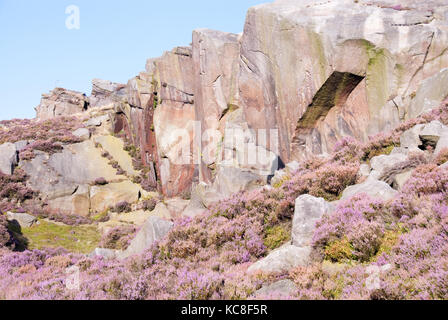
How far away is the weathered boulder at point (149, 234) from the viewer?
11.1 m

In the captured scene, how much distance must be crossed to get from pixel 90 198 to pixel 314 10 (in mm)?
28469

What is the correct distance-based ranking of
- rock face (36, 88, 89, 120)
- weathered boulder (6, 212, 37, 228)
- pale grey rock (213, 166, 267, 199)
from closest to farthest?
pale grey rock (213, 166, 267, 199) → weathered boulder (6, 212, 37, 228) → rock face (36, 88, 89, 120)

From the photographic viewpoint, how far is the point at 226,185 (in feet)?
66.1

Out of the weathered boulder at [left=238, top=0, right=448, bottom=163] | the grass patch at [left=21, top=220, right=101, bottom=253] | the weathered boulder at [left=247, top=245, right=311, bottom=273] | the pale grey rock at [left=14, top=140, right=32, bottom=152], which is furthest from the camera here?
the pale grey rock at [left=14, top=140, right=32, bottom=152]

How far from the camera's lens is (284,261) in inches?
249

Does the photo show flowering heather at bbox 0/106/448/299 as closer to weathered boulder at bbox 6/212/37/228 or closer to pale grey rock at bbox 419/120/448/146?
pale grey rock at bbox 419/120/448/146

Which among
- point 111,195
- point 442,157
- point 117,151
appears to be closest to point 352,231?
point 442,157

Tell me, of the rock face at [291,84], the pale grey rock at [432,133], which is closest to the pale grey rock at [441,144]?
the pale grey rock at [432,133]

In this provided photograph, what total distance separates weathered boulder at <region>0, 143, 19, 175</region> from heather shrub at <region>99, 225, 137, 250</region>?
1928 cm

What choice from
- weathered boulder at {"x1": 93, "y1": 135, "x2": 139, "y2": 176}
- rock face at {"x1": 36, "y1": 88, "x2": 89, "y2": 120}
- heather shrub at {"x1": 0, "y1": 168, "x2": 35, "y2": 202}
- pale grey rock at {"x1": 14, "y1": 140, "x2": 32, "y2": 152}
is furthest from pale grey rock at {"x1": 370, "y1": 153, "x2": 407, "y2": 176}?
rock face at {"x1": 36, "y1": 88, "x2": 89, "y2": 120}

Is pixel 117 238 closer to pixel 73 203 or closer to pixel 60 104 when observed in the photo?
pixel 73 203

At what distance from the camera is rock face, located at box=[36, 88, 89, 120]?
65.4 metres

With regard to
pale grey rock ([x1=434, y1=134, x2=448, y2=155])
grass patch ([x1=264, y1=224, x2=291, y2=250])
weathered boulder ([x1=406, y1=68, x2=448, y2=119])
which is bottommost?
grass patch ([x1=264, y1=224, x2=291, y2=250])

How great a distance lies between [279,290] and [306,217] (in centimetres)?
298
